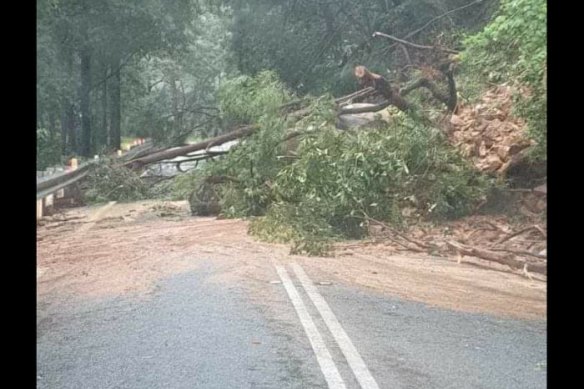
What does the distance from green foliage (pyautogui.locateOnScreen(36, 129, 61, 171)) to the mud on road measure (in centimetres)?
30

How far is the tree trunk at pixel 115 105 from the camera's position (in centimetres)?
374

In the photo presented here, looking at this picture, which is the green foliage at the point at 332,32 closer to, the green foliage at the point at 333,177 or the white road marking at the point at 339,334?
the green foliage at the point at 333,177

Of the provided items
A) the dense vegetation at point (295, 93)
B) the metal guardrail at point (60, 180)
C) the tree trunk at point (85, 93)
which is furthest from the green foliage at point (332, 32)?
the metal guardrail at point (60, 180)

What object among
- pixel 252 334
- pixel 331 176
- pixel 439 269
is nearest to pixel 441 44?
pixel 331 176

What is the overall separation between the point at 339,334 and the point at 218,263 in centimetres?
88

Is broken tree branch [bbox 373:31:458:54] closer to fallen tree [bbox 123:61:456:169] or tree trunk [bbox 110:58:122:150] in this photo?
fallen tree [bbox 123:61:456:169]

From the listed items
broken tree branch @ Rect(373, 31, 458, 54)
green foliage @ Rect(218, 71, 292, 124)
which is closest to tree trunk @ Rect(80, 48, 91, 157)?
green foliage @ Rect(218, 71, 292, 124)

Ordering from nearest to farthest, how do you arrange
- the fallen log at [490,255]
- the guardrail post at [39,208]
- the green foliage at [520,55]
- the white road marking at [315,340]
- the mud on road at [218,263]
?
1. the white road marking at [315,340]
2. the guardrail post at [39,208]
3. the mud on road at [218,263]
4. the green foliage at [520,55]
5. the fallen log at [490,255]

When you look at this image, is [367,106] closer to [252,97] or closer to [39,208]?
[252,97]

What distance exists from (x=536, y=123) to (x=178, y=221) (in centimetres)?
213

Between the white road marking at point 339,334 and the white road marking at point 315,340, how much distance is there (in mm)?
68

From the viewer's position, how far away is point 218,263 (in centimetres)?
358
